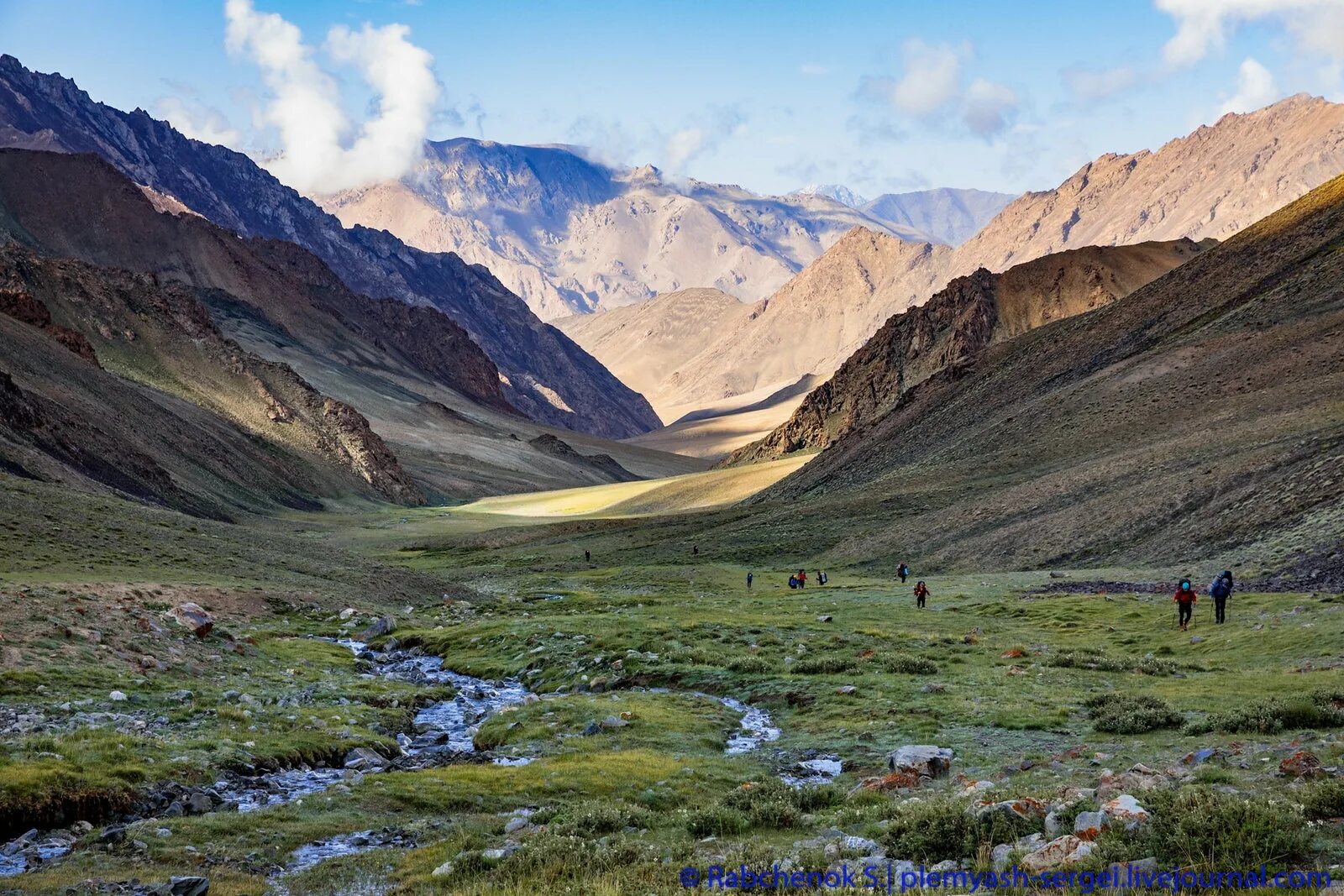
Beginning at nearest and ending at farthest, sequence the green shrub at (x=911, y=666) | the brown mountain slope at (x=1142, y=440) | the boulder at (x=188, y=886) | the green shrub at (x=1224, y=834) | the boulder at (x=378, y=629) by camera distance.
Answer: the green shrub at (x=1224, y=834), the boulder at (x=188, y=886), the green shrub at (x=911, y=666), the boulder at (x=378, y=629), the brown mountain slope at (x=1142, y=440)

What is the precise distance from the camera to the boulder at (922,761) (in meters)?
19.0

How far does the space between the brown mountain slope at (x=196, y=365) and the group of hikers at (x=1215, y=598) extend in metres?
119

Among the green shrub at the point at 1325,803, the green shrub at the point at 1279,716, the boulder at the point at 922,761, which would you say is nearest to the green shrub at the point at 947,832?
the green shrub at the point at 1325,803

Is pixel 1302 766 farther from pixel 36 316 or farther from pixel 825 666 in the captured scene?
pixel 36 316

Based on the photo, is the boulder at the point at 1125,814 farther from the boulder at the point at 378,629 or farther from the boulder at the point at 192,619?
the boulder at the point at 378,629

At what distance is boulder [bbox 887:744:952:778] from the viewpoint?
1903 cm

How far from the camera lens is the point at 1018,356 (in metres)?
137

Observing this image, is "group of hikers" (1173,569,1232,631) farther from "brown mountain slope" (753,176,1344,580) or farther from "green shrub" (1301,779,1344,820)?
"green shrub" (1301,779,1344,820)

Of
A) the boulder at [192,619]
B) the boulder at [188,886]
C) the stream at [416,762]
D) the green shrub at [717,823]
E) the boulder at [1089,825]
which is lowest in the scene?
the stream at [416,762]

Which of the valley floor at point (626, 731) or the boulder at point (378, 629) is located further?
the boulder at point (378, 629)

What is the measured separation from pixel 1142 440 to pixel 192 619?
75.9m

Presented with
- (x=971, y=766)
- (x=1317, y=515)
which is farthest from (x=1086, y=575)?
(x=971, y=766)

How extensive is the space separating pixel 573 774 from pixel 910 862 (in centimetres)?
922

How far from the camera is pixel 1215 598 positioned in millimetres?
35469
